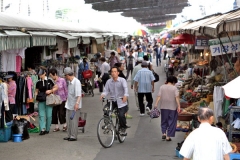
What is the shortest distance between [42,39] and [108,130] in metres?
4.65

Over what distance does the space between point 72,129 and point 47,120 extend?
3.72 feet

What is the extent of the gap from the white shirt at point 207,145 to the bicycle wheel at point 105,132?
4.63m

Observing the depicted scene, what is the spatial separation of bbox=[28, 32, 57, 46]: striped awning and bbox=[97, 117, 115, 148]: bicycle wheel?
3.81 meters

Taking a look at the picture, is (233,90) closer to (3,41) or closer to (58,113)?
(3,41)

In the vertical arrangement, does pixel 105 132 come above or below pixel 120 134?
above

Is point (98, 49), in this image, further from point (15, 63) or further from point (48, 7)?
point (15, 63)

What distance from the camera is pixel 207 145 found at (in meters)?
5.29

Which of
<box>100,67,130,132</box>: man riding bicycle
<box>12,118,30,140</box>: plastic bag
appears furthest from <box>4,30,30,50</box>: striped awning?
<box>100,67,130,132</box>: man riding bicycle

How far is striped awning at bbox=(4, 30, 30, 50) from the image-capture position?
10.8 meters

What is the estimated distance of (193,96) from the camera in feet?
46.0

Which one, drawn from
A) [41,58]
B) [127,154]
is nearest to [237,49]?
[127,154]

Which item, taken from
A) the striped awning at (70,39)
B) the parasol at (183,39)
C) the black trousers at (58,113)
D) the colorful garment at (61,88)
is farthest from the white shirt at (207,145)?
the parasol at (183,39)

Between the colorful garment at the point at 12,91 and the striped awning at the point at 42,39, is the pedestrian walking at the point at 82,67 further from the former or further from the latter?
the colorful garment at the point at 12,91

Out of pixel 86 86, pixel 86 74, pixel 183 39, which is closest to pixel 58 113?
pixel 86 74
